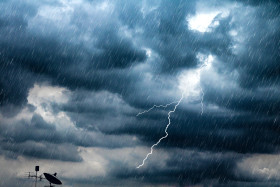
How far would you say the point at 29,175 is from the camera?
92938 millimetres

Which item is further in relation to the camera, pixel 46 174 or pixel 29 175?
pixel 29 175

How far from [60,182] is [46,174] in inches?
134

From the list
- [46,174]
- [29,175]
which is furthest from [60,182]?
[29,175]

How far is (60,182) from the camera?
7812 cm

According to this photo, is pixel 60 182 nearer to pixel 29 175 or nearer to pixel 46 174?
pixel 46 174

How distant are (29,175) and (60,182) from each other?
60.6 feet

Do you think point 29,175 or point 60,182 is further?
point 29,175

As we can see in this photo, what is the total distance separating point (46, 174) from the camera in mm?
78375

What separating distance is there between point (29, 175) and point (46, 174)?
16.9 metres
